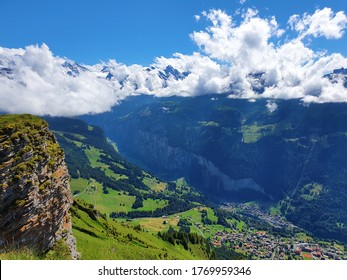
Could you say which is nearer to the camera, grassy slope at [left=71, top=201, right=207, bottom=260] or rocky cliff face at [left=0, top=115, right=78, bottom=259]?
rocky cliff face at [left=0, top=115, right=78, bottom=259]

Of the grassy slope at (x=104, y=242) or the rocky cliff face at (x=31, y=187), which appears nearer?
the rocky cliff face at (x=31, y=187)

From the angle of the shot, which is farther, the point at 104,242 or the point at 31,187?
the point at 104,242

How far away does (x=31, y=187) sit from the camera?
38.8 m

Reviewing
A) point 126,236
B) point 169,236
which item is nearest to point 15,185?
point 126,236

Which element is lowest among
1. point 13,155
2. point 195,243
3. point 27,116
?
point 195,243

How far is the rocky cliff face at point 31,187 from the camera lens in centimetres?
3609

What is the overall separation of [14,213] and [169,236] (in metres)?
115

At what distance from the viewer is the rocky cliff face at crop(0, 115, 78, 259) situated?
36094 millimetres

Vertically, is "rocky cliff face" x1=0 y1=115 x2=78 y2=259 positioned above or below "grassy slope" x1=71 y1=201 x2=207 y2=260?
above

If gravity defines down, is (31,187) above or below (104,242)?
above

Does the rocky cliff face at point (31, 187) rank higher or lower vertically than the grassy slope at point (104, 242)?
higher
